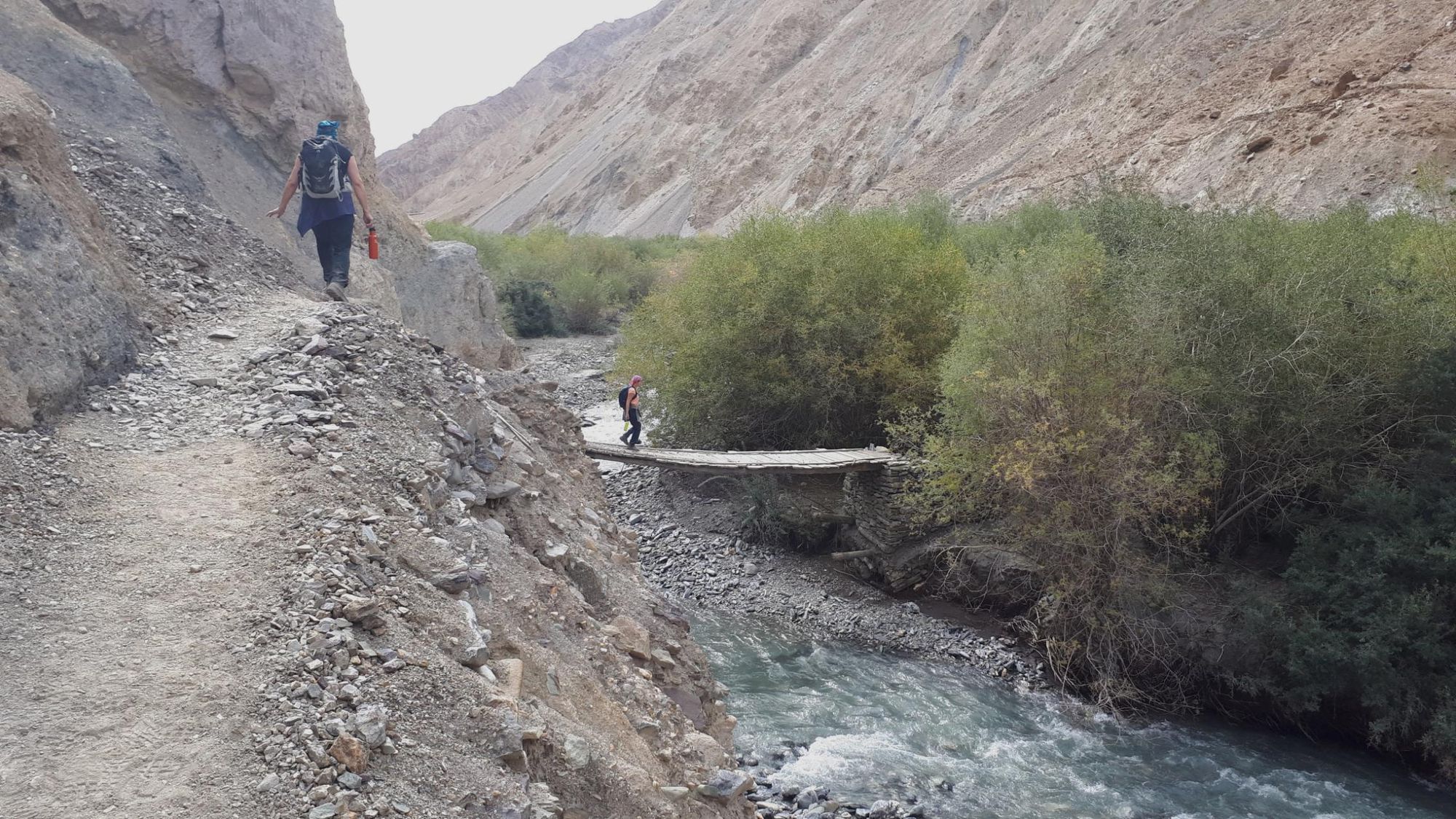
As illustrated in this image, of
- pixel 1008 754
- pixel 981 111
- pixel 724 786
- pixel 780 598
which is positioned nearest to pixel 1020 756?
pixel 1008 754

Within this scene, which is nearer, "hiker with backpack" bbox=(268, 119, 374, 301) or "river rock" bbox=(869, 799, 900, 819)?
"hiker with backpack" bbox=(268, 119, 374, 301)

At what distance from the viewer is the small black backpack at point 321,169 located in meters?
8.73

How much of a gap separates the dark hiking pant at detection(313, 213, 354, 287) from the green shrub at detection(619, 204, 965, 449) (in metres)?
9.86

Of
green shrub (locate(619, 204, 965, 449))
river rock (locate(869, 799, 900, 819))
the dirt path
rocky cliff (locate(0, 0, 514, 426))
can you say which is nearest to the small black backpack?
rocky cliff (locate(0, 0, 514, 426))

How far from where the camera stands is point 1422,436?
1185 centimetres

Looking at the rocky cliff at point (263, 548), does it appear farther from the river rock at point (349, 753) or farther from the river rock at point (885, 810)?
the river rock at point (885, 810)

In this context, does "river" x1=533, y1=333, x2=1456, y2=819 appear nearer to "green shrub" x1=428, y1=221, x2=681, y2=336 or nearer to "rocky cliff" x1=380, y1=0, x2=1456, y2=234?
"rocky cliff" x1=380, y1=0, x2=1456, y2=234

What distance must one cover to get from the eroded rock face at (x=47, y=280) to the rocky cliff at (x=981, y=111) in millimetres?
22066

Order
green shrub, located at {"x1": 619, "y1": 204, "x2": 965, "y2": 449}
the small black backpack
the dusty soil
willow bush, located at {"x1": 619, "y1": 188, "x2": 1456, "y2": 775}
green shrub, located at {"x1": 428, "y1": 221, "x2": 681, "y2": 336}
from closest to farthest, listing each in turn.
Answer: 1. the dusty soil
2. the small black backpack
3. willow bush, located at {"x1": 619, "y1": 188, "x2": 1456, "y2": 775}
4. green shrub, located at {"x1": 619, "y1": 204, "x2": 965, "y2": 449}
5. green shrub, located at {"x1": 428, "y1": 221, "x2": 681, "y2": 336}

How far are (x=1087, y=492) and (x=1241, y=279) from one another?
3.37 meters

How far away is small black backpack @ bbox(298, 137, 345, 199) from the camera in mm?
8727

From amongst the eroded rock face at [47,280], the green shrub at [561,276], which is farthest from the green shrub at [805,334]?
the green shrub at [561,276]

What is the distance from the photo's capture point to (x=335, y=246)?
9203mm

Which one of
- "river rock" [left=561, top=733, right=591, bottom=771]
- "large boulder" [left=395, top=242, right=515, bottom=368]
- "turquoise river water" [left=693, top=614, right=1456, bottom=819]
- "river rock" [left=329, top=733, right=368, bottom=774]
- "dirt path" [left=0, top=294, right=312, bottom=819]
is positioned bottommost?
"turquoise river water" [left=693, top=614, right=1456, bottom=819]
